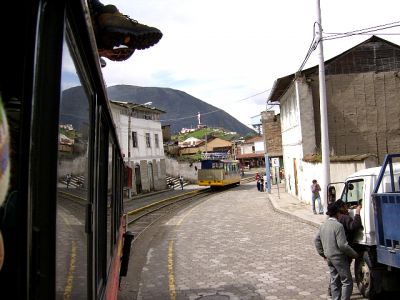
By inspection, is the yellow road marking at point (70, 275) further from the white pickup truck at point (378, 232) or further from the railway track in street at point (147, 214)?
the railway track in street at point (147, 214)

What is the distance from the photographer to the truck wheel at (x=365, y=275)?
6.56 metres

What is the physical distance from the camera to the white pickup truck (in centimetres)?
588

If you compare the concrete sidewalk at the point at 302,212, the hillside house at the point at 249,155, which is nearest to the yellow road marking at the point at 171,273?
the concrete sidewalk at the point at 302,212

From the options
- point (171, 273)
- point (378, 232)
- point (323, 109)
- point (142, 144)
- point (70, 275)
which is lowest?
point (171, 273)

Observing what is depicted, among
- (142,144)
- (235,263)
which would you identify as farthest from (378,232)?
(142,144)

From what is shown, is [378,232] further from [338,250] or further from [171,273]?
[171,273]

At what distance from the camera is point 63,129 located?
1.49 metres

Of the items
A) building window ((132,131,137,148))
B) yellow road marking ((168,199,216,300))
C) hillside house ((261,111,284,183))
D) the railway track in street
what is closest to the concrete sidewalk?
yellow road marking ((168,199,216,300))

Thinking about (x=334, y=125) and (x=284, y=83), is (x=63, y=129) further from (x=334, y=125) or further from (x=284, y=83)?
(x=284, y=83)

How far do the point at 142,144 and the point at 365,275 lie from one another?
34792 mm

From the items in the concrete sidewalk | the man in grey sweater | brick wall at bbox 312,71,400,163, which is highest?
brick wall at bbox 312,71,400,163

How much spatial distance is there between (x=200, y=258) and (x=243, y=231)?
4.36 meters

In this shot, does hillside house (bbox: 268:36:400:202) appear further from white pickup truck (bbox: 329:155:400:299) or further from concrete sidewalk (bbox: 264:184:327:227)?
white pickup truck (bbox: 329:155:400:299)

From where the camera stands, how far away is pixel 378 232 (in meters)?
6.21
